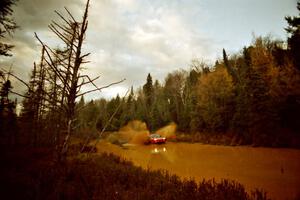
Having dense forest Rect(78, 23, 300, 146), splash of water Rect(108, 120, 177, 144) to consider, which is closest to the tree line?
dense forest Rect(78, 23, 300, 146)

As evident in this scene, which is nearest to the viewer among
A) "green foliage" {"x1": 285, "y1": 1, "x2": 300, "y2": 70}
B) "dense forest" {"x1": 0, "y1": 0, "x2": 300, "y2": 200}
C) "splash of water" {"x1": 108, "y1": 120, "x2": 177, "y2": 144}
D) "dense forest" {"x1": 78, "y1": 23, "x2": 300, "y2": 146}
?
"dense forest" {"x1": 0, "y1": 0, "x2": 300, "y2": 200}

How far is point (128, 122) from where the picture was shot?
64.2 m

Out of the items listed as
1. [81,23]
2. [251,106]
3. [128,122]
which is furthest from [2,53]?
[128,122]

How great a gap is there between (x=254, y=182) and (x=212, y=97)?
29.0 metres

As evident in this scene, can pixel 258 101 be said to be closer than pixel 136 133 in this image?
Yes

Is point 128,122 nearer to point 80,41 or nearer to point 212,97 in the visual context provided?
point 212,97

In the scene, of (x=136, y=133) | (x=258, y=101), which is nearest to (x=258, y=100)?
(x=258, y=101)

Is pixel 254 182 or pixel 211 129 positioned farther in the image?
pixel 211 129

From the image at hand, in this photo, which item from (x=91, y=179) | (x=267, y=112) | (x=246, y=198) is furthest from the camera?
(x=267, y=112)

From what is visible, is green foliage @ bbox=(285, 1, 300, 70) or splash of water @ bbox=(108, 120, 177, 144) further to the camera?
splash of water @ bbox=(108, 120, 177, 144)

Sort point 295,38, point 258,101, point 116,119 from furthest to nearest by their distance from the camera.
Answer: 1. point 116,119
2. point 258,101
3. point 295,38

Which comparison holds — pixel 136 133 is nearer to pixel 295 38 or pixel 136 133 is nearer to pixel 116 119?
pixel 116 119

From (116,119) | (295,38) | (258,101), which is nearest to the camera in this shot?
(295,38)

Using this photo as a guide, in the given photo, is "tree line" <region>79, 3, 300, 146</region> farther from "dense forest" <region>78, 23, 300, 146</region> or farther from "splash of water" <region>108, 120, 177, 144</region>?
"splash of water" <region>108, 120, 177, 144</region>
